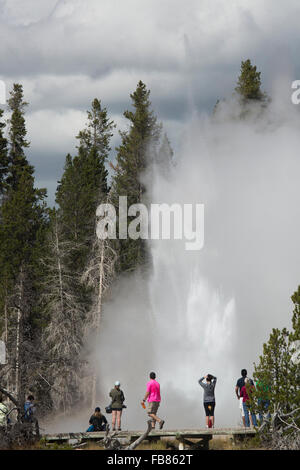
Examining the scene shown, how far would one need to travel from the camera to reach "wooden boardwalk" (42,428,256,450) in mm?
19094

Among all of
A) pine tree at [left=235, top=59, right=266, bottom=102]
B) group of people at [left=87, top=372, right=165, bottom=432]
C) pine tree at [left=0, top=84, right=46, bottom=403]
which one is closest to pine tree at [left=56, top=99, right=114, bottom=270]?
pine tree at [left=0, top=84, right=46, bottom=403]

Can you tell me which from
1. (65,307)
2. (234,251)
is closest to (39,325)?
(65,307)

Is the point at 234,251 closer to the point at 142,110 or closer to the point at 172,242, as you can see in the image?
the point at 172,242

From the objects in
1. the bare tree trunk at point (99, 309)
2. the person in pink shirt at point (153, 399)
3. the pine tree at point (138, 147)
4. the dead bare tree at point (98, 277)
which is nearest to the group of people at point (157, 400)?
the person in pink shirt at point (153, 399)

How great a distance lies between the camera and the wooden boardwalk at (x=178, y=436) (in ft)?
62.6

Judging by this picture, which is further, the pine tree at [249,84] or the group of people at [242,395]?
the pine tree at [249,84]

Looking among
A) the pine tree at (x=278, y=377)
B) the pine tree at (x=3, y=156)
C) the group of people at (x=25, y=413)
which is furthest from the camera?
the pine tree at (x=3, y=156)

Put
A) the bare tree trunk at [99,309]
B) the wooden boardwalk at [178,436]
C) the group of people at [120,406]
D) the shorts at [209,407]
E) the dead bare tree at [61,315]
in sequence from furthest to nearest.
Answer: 1. the bare tree trunk at [99,309]
2. the dead bare tree at [61,315]
3. the shorts at [209,407]
4. the group of people at [120,406]
5. the wooden boardwalk at [178,436]

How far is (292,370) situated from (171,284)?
67.9 ft

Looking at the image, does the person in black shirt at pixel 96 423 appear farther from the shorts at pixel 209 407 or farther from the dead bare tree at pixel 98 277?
the dead bare tree at pixel 98 277

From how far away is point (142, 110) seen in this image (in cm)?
5384

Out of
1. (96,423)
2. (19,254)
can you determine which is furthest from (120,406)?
(19,254)

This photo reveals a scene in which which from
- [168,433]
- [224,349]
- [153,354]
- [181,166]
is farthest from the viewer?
[181,166]

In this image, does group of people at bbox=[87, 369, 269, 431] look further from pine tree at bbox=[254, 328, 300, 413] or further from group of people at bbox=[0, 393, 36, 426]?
group of people at bbox=[0, 393, 36, 426]
